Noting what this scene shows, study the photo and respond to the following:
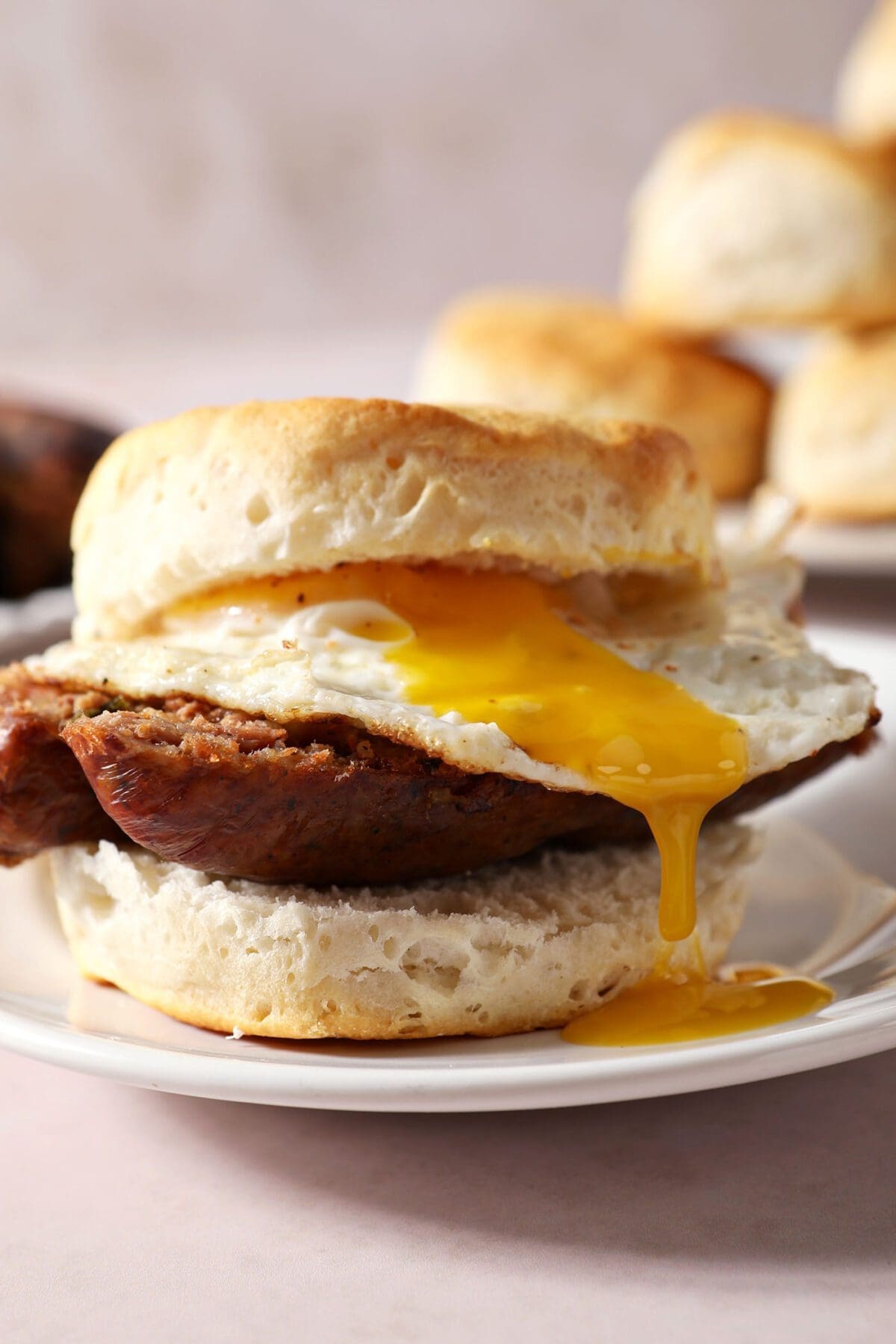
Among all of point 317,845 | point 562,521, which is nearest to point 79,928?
point 317,845

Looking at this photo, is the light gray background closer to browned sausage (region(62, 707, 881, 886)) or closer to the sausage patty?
the sausage patty

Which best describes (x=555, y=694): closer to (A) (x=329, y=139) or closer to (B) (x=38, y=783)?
(B) (x=38, y=783)

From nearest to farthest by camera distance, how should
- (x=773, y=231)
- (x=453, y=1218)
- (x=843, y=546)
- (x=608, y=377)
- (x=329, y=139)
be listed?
(x=453, y=1218) → (x=843, y=546) → (x=773, y=231) → (x=608, y=377) → (x=329, y=139)

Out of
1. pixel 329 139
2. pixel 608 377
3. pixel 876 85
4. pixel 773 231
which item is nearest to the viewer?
pixel 773 231

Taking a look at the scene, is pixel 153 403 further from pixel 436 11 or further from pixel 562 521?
pixel 562 521

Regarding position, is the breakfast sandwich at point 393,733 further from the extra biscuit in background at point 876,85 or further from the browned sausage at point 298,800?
the extra biscuit in background at point 876,85

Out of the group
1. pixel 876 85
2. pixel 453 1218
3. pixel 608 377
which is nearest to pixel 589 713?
pixel 453 1218
